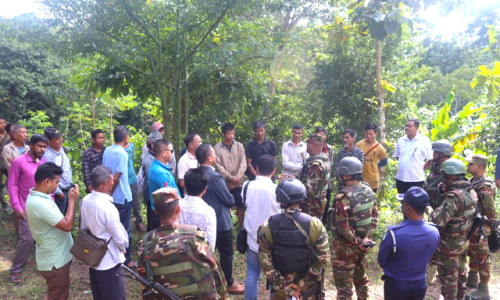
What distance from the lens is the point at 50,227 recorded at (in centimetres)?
342

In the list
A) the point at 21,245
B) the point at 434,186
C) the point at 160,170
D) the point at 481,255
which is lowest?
the point at 481,255

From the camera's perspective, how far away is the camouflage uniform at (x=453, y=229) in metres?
3.97

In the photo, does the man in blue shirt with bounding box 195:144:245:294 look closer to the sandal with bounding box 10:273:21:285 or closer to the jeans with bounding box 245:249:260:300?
the jeans with bounding box 245:249:260:300

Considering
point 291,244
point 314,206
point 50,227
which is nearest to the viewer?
point 291,244

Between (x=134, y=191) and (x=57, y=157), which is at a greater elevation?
(x=57, y=157)

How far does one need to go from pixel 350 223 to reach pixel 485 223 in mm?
1895

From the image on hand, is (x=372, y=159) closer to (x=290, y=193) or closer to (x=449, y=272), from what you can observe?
(x=449, y=272)

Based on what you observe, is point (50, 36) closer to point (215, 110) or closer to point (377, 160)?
point (215, 110)

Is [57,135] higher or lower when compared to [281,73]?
lower

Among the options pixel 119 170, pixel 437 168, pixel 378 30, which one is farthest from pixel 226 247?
pixel 437 168

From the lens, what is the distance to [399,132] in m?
10.1

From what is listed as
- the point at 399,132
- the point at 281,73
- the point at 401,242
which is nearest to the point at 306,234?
the point at 401,242

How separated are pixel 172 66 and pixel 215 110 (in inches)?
52.4

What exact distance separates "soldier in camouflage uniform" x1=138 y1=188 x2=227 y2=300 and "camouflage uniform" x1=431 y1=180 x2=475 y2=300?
105 inches
